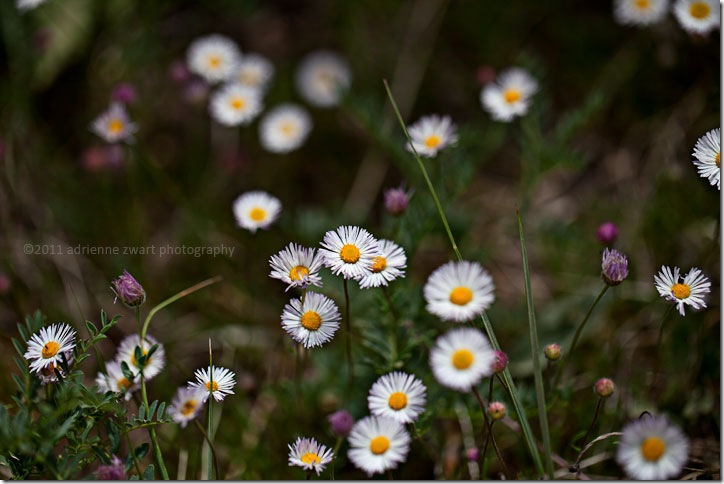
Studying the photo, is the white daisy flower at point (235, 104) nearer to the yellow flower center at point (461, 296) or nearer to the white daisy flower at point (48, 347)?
the white daisy flower at point (48, 347)

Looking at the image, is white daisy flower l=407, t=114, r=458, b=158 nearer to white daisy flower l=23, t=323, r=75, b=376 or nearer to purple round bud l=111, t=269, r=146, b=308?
purple round bud l=111, t=269, r=146, b=308

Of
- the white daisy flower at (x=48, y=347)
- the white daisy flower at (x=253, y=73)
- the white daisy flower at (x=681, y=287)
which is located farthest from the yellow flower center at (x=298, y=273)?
the white daisy flower at (x=253, y=73)

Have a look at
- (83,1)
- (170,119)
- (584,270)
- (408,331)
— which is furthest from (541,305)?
(83,1)

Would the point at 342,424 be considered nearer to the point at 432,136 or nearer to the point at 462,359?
the point at 462,359

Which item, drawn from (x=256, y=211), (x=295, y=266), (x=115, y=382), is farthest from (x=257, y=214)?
(x=115, y=382)

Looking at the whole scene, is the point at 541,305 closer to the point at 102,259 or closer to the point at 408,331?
the point at 408,331

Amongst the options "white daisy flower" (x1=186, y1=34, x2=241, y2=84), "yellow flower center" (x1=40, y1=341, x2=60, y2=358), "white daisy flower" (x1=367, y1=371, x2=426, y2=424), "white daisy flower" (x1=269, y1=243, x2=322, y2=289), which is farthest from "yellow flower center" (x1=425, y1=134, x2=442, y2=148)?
"yellow flower center" (x1=40, y1=341, x2=60, y2=358)
